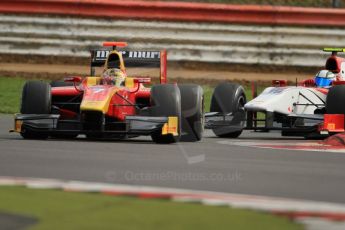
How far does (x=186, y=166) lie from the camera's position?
36.0 ft

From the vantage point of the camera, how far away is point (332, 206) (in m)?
7.92

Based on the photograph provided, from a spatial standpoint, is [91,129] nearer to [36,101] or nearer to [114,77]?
[36,101]

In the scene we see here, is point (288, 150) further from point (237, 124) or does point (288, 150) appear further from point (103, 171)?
point (103, 171)

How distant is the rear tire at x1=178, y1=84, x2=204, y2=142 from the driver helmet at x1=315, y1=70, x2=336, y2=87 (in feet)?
11.3

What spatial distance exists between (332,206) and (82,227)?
2.20m

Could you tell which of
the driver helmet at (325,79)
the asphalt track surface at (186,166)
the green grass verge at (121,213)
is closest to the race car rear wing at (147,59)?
the asphalt track surface at (186,166)

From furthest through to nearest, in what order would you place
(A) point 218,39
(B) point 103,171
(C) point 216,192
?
1. (A) point 218,39
2. (B) point 103,171
3. (C) point 216,192

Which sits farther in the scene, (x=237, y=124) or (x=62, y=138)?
(x=237, y=124)

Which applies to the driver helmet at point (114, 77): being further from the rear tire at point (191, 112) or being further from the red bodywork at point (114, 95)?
the rear tire at point (191, 112)

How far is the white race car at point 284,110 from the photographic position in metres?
16.2

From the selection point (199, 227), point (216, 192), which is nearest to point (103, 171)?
point (216, 192)

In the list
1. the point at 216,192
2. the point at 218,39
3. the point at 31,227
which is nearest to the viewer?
the point at 31,227

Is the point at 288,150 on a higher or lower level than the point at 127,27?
lower

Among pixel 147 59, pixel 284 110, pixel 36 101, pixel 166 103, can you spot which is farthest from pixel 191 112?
pixel 284 110
